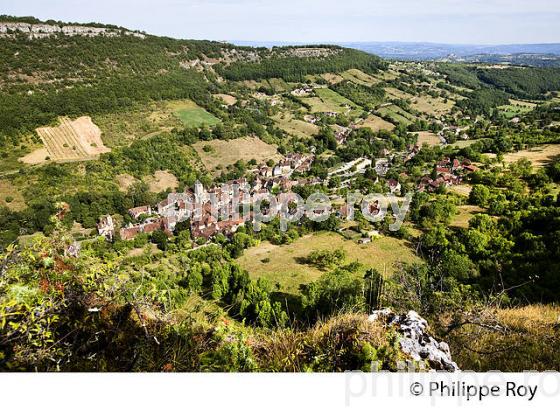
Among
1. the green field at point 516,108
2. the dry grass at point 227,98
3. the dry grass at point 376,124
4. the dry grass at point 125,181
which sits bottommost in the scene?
the dry grass at point 125,181

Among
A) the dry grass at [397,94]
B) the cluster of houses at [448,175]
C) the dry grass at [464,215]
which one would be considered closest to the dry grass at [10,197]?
the dry grass at [464,215]

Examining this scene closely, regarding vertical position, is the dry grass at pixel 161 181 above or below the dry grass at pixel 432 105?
below

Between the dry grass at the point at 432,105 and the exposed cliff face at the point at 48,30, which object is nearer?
the exposed cliff face at the point at 48,30

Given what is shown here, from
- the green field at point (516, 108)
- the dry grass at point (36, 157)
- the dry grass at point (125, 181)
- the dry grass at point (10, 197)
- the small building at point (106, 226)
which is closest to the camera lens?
the small building at point (106, 226)

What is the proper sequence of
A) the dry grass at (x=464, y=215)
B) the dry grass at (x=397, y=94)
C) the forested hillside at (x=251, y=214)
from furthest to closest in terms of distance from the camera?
the dry grass at (x=397, y=94), the dry grass at (x=464, y=215), the forested hillside at (x=251, y=214)

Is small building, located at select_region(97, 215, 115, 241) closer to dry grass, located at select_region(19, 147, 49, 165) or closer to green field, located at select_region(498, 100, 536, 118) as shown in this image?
dry grass, located at select_region(19, 147, 49, 165)

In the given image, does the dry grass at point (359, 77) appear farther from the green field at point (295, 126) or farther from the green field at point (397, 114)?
the green field at point (295, 126)
